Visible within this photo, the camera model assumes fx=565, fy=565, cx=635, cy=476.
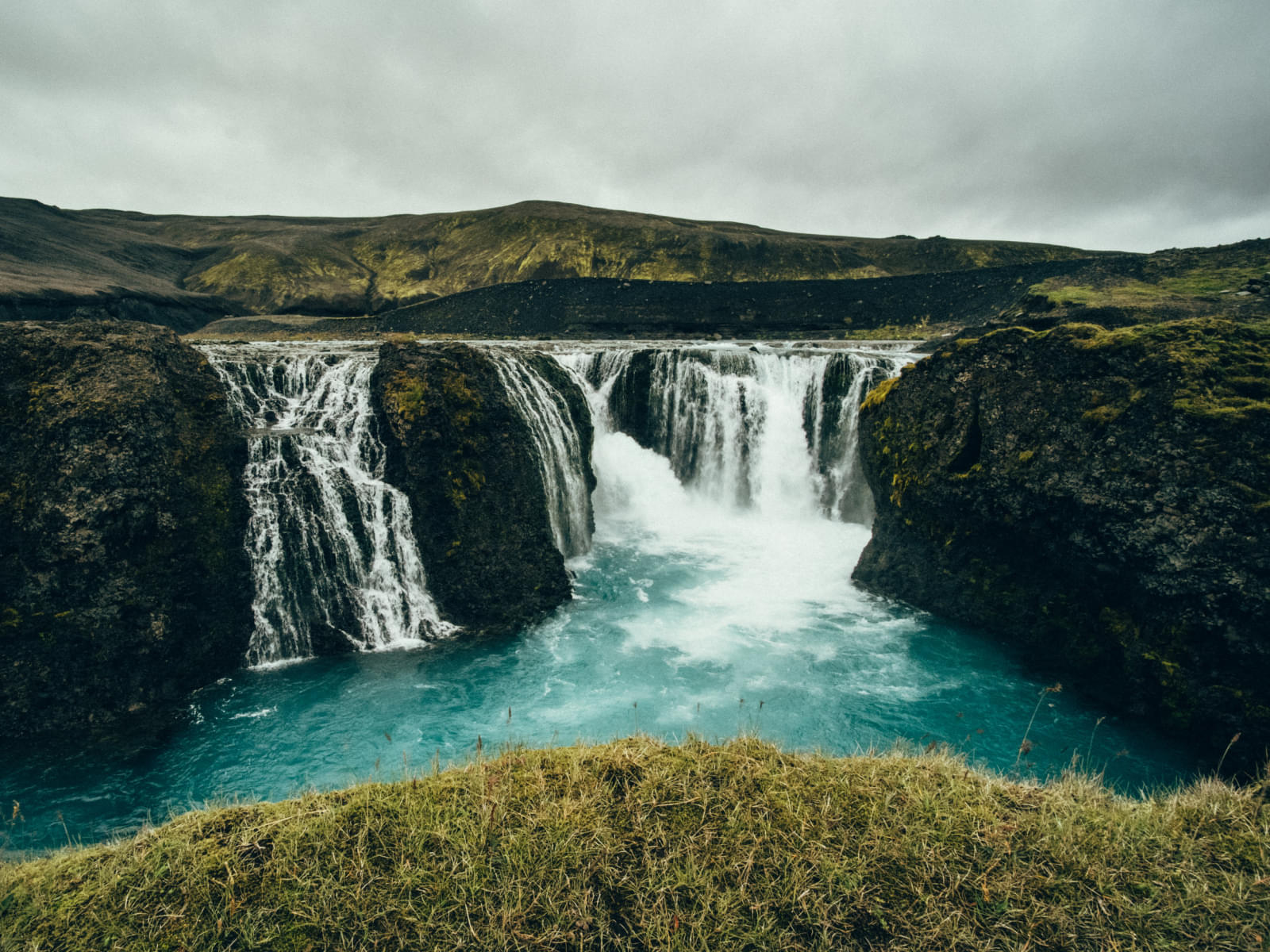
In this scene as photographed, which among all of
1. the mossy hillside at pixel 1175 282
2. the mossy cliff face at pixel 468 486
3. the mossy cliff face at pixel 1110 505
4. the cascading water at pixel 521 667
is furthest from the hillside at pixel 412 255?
the mossy cliff face at pixel 1110 505

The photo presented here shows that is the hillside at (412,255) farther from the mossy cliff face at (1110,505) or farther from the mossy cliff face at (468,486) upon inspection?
the mossy cliff face at (1110,505)

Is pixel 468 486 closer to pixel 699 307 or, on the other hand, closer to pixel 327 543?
pixel 327 543

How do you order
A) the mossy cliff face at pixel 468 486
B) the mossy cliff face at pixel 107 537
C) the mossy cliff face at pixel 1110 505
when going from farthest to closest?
the mossy cliff face at pixel 468 486 → the mossy cliff face at pixel 107 537 → the mossy cliff face at pixel 1110 505

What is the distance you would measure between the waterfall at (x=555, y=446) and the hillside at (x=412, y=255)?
46007mm

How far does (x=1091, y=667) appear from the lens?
37.0 ft

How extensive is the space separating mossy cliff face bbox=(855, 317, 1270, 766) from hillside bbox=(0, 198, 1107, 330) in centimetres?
5141

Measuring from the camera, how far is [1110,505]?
1012 cm

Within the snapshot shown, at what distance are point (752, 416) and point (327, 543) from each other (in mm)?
16806

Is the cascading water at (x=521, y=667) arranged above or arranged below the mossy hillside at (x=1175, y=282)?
below

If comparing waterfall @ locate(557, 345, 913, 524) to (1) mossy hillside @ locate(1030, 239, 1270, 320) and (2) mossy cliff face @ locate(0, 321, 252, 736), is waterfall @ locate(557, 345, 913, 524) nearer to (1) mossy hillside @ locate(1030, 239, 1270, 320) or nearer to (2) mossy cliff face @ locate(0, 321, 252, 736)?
(1) mossy hillside @ locate(1030, 239, 1270, 320)

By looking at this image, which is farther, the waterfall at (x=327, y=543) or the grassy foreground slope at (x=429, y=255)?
the grassy foreground slope at (x=429, y=255)

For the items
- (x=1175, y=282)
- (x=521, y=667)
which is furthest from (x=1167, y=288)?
(x=521, y=667)

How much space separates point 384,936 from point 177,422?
12515 mm

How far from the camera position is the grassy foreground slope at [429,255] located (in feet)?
203
